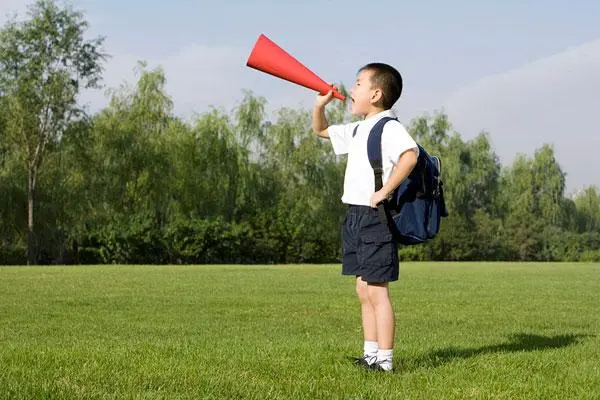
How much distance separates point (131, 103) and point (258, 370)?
4450 cm

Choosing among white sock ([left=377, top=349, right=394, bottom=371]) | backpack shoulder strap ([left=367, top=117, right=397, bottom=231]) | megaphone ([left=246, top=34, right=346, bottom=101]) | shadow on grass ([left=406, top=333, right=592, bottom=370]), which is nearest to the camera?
backpack shoulder strap ([left=367, top=117, right=397, bottom=231])

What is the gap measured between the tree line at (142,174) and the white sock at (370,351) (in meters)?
41.0

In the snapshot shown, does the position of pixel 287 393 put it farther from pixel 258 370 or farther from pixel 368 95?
pixel 368 95

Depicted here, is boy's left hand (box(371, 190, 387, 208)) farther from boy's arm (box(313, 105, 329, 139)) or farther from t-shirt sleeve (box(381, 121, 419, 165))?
boy's arm (box(313, 105, 329, 139))

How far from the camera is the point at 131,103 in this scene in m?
48.5

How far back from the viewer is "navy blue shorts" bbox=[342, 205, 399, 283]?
564cm

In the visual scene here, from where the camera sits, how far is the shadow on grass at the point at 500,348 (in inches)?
248

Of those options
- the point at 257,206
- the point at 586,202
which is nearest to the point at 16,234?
the point at 257,206

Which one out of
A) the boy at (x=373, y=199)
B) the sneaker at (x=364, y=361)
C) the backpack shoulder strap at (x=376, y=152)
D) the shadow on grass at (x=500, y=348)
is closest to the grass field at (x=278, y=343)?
the shadow on grass at (x=500, y=348)

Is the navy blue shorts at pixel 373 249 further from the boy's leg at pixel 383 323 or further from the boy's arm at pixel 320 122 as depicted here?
the boy's arm at pixel 320 122

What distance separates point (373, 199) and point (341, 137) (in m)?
0.81

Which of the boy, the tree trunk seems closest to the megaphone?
the boy

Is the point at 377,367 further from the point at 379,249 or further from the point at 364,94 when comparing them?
the point at 364,94

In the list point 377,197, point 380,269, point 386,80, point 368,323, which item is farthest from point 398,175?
point 368,323
